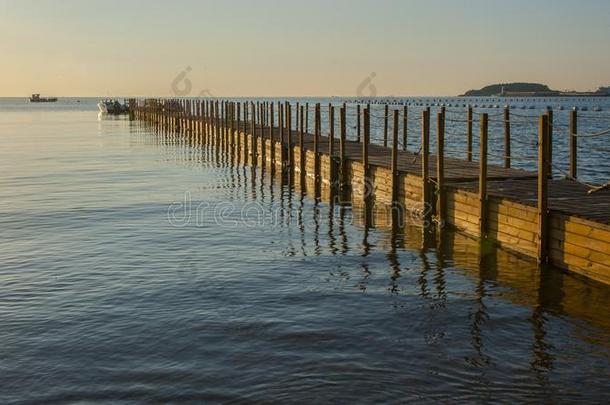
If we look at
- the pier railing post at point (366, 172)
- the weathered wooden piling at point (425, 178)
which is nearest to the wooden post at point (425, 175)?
the weathered wooden piling at point (425, 178)

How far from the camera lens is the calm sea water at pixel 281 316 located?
9281mm

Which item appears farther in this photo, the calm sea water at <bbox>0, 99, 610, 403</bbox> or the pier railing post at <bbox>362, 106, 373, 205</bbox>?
the pier railing post at <bbox>362, 106, 373, 205</bbox>

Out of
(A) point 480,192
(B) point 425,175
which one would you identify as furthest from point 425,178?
(A) point 480,192

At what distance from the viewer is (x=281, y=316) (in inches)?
475

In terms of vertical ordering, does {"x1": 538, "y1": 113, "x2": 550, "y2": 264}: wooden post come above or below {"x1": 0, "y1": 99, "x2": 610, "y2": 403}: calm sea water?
above

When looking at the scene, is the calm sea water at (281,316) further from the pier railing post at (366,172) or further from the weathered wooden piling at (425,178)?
the pier railing post at (366,172)

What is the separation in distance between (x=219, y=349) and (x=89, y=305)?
3464 millimetres

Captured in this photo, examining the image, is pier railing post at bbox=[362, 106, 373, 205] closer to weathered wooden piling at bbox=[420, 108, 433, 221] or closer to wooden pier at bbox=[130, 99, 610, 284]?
wooden pier at bbox=[130, 99, 610, 284]

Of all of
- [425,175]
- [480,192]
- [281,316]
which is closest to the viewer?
[281,316]

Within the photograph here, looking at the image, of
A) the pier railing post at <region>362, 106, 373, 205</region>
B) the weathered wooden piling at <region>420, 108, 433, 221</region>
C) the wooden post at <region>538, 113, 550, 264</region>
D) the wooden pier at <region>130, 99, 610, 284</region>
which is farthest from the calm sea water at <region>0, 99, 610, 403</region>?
the pier railing post at <region>362, 106, 373, 205</region>

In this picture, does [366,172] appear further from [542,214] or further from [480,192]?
[542,214]

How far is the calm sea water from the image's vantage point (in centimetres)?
928

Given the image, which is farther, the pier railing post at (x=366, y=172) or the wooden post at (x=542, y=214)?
the pier railing post at (x=366, y=172)

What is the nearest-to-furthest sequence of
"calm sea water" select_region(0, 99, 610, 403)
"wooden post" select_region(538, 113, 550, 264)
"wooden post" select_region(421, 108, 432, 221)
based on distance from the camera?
"calm sea water" select_region(0, 99, 610, 403), "wooden post" select_region(538, 113, 550, 264), "wooden post" select_region(421, 108, 432, 221)
